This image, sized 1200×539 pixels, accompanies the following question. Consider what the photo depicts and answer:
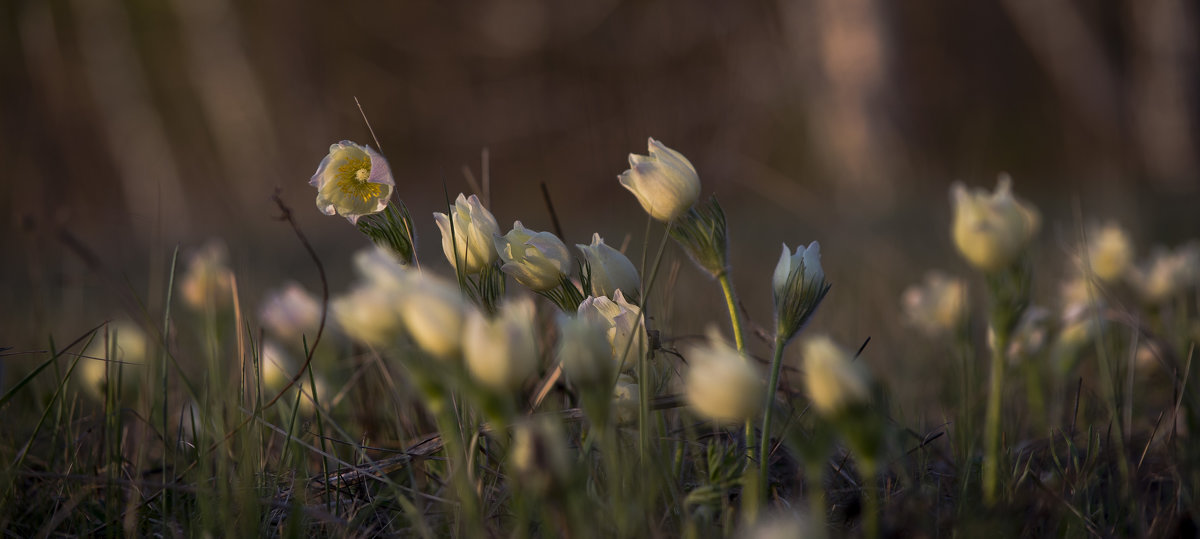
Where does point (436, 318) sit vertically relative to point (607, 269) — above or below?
below

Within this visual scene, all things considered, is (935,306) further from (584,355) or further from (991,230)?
(584,355)

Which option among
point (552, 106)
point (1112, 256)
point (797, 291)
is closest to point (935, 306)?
point (1112, 256)

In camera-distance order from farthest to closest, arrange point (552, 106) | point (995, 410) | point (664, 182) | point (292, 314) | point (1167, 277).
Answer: point (552, 106)
point (1167, 277)
point (292, 314)
point (664, 182)
point (995, 410)

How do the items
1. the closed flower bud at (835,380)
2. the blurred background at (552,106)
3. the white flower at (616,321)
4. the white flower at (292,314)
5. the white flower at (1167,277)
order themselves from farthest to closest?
the blurred background at (552,106) → the white flower at (1167,277) → the white flower at (292,314) → the white flower at (616,321) → the closed flower bud at (835,380)

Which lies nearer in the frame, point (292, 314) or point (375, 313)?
point (375, 313)

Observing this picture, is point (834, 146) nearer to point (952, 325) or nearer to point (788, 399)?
point (952, 325)

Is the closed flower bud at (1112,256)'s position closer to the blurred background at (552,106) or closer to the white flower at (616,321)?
the white flower at (616,321)

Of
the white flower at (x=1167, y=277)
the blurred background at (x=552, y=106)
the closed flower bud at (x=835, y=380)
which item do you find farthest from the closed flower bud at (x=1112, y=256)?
the blurred background at (x=552, y=106)

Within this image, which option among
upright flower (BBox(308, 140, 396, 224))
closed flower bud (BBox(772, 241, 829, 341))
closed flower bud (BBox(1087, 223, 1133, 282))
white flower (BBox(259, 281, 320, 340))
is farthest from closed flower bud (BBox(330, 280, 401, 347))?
closed flower bud (BBox(1087, 223, 1133, 282))
